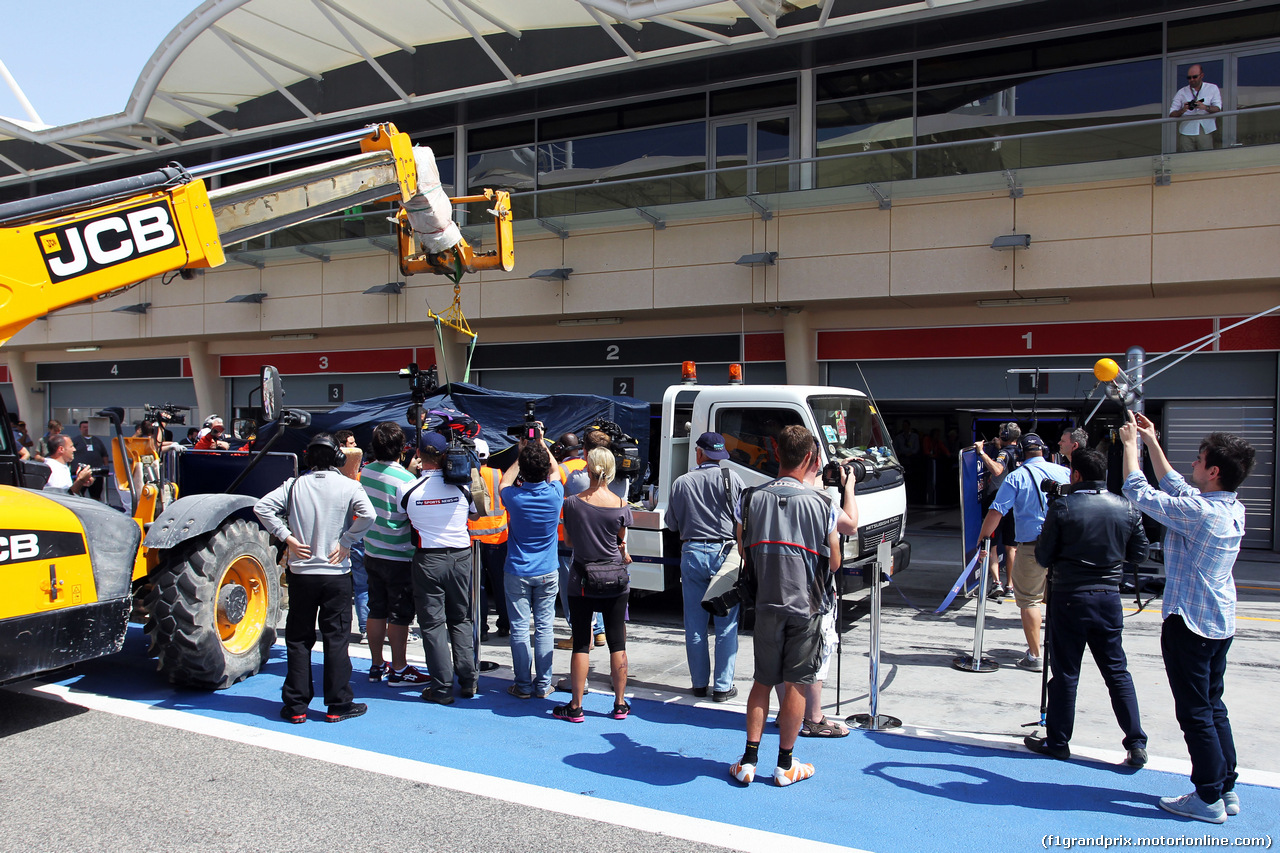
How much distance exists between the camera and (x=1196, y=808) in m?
3.96

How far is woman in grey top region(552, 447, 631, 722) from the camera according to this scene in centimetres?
537

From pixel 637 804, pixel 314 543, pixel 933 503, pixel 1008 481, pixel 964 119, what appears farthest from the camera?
pixel 933 503

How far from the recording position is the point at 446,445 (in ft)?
19.5

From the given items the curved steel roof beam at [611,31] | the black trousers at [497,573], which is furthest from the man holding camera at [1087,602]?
the curved steel roof beam at [611,31]

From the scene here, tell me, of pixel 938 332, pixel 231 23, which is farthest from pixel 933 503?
pixel 231 23

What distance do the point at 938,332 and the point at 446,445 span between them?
10.3 metres

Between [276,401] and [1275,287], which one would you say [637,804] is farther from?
[1275,287]

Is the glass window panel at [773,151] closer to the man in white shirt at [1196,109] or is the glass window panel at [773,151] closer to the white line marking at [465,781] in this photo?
the man in white shirt at [1196,109]

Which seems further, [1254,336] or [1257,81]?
[1254,336]

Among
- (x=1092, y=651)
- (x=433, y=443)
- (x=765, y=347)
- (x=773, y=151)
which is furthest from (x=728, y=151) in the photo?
(x=1092, y=651)

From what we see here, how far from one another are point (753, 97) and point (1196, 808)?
1347 centimetres

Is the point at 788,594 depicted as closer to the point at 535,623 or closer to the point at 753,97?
the point at 535,623

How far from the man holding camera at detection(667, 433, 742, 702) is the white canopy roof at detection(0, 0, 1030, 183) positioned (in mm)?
8748

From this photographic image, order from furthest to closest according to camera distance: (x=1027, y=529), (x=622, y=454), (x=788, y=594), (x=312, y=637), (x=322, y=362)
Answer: (x=322, y=362), (x=622, y=454), (x=1027, y=529), (x=312, y=637), (x=788, y=594)
